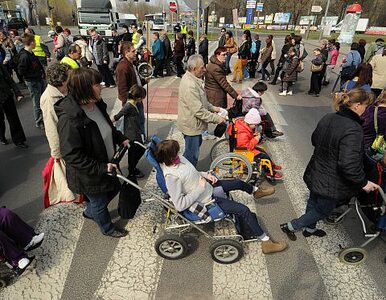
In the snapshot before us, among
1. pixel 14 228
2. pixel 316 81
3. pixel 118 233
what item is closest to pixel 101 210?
pixel 118 233

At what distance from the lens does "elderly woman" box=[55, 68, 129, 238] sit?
2643mm

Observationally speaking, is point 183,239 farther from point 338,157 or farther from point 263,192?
point 338,157

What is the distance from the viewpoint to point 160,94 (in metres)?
10.1

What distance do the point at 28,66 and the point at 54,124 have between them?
3670mm

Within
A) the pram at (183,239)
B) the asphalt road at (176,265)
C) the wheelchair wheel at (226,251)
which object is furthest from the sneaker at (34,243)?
the wheelchair wheel at (226,251)

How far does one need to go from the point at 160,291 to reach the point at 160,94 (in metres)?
7.92

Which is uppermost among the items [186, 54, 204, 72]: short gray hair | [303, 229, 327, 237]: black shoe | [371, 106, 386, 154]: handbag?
[186, 54, 204, 72]: short gray hair

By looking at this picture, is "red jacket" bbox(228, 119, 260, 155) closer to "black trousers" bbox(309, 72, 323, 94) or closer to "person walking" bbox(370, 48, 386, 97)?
"person walking" bbox(370, 48, 386, 97)

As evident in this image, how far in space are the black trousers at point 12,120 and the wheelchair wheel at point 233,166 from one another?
411 cm

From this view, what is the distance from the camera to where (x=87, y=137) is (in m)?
2.75

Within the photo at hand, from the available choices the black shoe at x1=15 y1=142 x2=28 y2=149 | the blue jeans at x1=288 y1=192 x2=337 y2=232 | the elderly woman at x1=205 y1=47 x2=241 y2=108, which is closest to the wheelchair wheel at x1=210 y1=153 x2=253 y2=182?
the blue jeans at x1=288 y1=192 x2=337 y2=232

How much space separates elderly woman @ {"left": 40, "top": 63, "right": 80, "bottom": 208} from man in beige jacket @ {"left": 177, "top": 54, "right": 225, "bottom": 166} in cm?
161

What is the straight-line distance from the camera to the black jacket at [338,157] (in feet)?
8.79

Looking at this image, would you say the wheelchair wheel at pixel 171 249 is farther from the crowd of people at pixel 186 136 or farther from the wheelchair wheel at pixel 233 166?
the wheelchair wheel at pixel 233 166
